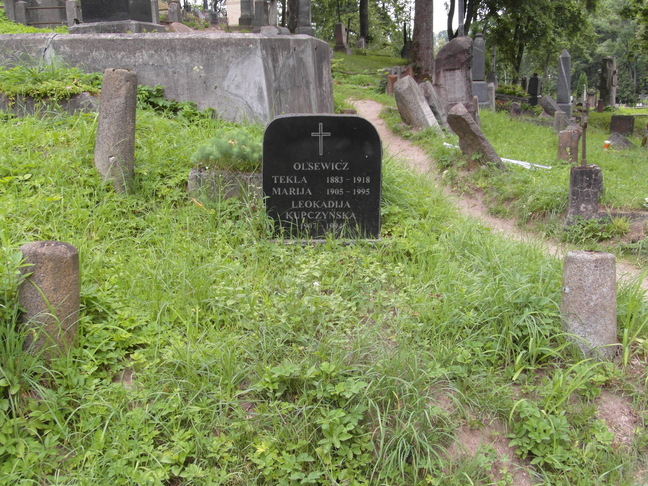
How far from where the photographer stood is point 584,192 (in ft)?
21.3

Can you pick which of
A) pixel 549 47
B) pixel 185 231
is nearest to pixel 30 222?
pixel 185 231

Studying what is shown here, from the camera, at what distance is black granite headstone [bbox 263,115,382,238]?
469 cm

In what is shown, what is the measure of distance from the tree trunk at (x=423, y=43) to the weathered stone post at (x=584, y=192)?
10858 millimetres

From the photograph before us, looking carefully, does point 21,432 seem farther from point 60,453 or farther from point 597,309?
point 597,309

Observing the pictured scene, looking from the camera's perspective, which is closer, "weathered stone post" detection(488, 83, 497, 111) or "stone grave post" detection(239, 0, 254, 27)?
"weathered stone post" detection(488, 83, 497, 111)

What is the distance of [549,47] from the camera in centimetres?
2881

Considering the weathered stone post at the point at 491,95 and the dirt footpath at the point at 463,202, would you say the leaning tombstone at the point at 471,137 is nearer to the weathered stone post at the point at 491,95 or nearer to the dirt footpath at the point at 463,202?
the dirt footpath at the point at 463,202

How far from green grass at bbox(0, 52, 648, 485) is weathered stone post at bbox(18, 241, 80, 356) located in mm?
63

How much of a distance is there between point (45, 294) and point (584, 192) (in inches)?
224

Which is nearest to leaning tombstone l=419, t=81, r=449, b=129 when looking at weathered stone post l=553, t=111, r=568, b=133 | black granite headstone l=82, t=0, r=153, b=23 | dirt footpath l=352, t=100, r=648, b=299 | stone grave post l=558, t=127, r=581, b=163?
dirt footpath l=352, t=100, r=648, b=299

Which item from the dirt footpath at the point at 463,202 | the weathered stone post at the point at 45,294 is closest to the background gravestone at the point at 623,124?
the dirt footpath at the point at 463,202

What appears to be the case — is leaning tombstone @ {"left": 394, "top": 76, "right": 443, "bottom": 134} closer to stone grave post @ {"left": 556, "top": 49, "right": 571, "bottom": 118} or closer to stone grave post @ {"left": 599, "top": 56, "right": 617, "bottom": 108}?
stone grave post @ {"left": 556, "top": 49, "right": 571, "bottom": 118}

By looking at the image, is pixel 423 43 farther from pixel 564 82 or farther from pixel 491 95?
pixel 564 82

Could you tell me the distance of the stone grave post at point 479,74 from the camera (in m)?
18.5
